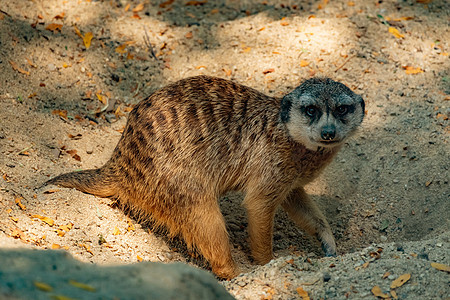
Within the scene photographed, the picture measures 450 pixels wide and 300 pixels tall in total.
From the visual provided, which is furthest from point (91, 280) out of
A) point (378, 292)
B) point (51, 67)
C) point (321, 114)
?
point (51, 67)

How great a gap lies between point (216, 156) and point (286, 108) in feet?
2.08

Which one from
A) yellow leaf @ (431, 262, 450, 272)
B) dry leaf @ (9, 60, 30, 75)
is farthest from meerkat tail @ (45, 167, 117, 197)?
yellow leaf @ (431, 262, 450, 272)

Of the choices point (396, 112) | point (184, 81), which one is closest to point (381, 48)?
point (396, 112)

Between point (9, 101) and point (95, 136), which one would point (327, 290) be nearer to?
point (95, 136)

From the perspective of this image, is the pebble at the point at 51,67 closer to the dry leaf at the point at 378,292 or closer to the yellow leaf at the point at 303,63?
the yellow leaf at the point at 303,63

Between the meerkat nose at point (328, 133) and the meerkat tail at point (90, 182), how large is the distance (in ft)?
5.40

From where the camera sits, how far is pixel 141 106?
13.7 ft

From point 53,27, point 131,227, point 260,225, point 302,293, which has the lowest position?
point 260,225

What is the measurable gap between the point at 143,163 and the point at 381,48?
10.2 ft

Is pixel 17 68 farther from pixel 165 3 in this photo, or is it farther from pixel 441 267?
pixel 441 267

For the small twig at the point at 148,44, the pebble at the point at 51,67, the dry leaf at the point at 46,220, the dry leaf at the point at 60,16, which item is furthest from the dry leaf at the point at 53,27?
the dry leaf at the point at 46,220

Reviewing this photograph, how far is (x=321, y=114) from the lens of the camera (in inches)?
152

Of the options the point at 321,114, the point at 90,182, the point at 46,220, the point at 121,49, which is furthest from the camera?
the point at 121,49

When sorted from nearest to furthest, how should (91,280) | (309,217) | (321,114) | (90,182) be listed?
(91,280)
(321,114)
(90,182)
(309,217)
